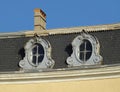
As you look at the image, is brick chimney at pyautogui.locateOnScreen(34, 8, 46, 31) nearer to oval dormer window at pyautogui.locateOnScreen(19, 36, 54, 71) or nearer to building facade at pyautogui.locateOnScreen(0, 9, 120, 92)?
building facade at pyautogui.locateOnScreen(0, 9, 120, 92)

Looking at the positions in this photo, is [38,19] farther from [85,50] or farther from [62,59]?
[85,50]

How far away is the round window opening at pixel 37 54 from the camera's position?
111 feet

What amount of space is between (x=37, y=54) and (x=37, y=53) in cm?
6

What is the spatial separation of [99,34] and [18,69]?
463 centimetres

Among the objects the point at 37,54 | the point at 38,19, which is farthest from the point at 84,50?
the point at 38,19

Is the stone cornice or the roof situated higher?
the roof

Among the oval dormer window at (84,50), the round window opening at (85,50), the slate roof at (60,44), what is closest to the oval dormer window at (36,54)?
the slate roof at (60,44)

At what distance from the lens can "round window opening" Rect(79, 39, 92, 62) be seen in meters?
32.9

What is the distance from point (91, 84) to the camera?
3216 centimetres

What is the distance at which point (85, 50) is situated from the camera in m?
33.0

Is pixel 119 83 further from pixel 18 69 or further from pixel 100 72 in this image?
pixel 18 69

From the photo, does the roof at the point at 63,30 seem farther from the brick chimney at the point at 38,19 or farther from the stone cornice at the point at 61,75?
the stone cornice at the point at 61,75

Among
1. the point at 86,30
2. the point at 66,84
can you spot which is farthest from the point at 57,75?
the point at 86,30

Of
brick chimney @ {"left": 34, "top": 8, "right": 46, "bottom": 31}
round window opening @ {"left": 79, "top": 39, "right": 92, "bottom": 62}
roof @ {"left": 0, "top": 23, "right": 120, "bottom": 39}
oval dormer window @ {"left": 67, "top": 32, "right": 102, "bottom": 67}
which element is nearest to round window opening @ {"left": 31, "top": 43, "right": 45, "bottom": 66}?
roof @ {"left": 0, "top": 23, "right": 120, "bottom": 39}
